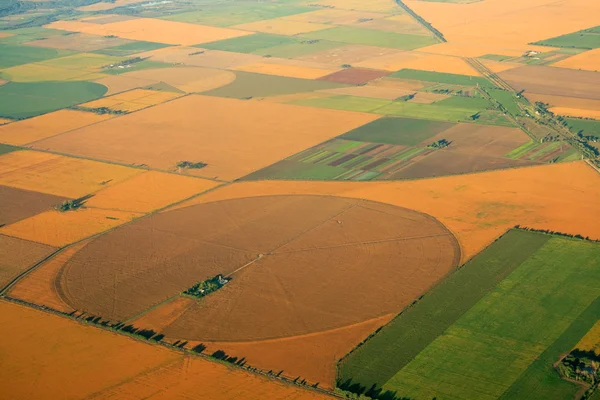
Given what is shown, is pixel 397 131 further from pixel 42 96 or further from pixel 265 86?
pixel 42 96

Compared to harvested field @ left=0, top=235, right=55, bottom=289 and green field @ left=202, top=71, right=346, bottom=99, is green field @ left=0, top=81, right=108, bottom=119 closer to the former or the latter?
green field @ left=202, top=71, right=346, bottom=99

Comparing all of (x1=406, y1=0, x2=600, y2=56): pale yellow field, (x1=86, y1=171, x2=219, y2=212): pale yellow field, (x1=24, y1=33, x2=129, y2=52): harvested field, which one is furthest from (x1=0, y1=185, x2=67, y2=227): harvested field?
(x1=406, y1=0, x2=600, y2=56): pale yellow field

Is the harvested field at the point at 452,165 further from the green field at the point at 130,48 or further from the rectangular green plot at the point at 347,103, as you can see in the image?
the green field at the point at 130,48

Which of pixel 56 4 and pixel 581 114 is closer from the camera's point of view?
pixel 581 114

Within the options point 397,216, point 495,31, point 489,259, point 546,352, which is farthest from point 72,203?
point 495,31

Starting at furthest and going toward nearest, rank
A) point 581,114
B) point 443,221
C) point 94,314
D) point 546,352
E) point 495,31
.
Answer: point 495,31 → point 581,114 → point 443,221 → point 94,314 → point 546,352

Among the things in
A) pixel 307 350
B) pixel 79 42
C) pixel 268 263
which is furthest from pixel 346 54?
pixel 307 350

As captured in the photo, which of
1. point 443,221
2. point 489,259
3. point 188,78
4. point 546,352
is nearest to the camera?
point 546,352

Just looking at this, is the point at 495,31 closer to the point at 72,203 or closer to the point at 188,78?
the point at 188,78
